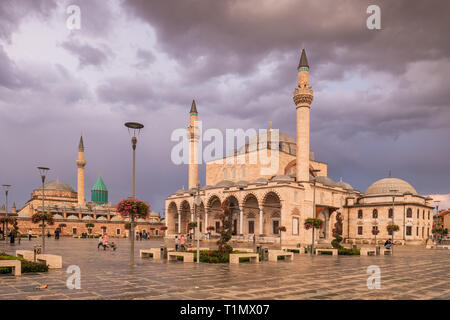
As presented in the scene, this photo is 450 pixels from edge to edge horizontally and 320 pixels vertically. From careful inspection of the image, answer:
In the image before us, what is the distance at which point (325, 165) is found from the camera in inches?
2462

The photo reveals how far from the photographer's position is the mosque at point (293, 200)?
42.9 m

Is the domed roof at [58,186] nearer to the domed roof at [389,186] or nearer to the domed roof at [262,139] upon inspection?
the domed roof at [262,139]

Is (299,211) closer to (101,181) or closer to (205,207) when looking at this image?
(205,207)

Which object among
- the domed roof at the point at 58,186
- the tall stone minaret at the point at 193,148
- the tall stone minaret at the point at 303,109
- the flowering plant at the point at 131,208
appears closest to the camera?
Answer: the flowering plant at the point at 131,208

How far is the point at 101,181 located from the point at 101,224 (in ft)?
104

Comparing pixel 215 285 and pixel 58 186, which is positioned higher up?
pixel 58 186

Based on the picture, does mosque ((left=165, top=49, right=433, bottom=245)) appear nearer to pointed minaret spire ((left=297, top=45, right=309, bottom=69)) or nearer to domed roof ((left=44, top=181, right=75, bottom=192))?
pointed minaret spire ((left=297, top=45, right=309, bottom=69))

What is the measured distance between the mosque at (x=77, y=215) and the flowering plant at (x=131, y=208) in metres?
35.4

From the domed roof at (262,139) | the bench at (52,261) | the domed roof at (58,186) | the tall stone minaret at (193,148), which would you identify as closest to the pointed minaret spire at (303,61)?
the domed roof at (262,139)

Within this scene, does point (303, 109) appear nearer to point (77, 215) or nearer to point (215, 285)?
point (215, 285)

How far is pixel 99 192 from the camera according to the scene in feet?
296

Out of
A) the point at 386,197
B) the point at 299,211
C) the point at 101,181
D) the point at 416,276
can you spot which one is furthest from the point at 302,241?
the point at 101,181

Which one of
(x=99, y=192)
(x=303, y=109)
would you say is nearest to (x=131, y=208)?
(x=303, y=109)

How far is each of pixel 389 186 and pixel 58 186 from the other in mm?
69333
